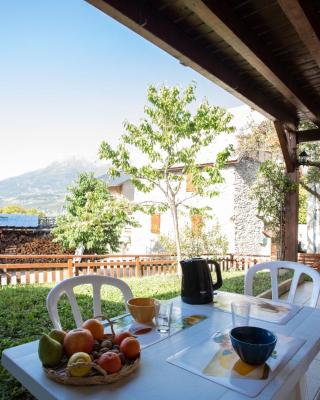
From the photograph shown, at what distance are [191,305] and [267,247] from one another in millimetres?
9359

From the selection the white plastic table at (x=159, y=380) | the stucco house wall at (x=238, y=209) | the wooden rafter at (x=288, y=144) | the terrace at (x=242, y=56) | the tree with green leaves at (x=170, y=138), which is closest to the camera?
the white plastic table at (x=159, y=380)

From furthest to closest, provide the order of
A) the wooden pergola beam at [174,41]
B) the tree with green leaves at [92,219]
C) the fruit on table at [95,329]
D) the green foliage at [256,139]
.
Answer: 1. the green foliage at [256,139]
2. the tree with green leaves at [92,219]
3. the wooden pergola beam at [174,41]
4. the fruit on table at [95,329]

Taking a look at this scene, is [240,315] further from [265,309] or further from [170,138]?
[170,138]

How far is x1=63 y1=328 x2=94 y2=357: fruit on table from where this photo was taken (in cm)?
90

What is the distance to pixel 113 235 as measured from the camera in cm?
1091

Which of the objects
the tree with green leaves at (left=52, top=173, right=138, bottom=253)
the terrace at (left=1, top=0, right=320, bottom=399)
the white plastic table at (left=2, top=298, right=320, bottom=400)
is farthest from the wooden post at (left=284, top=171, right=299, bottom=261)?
the white plastic table at (left=2, top=298, right=320, bottom=400)

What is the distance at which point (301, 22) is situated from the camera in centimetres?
169

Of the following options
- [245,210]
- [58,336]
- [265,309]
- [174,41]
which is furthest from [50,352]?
[245,210]

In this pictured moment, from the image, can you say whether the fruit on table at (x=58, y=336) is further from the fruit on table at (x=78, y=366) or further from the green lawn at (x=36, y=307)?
the green lawn at (x=36, y=307)

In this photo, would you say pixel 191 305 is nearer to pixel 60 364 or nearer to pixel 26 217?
pixel 60 364

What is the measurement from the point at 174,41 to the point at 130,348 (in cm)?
161

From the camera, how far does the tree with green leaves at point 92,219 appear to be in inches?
269

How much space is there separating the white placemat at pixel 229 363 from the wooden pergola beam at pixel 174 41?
143 centimetres

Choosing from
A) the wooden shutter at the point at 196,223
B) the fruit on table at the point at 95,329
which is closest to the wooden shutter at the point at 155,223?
the wooden shutter at the point at 196,223
